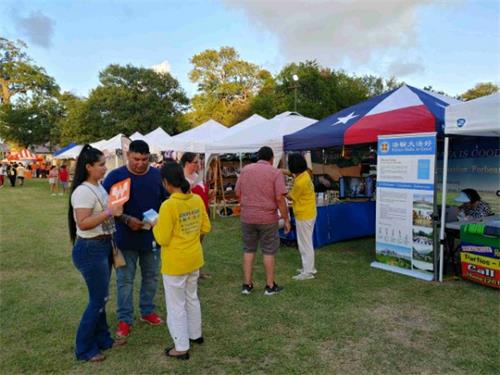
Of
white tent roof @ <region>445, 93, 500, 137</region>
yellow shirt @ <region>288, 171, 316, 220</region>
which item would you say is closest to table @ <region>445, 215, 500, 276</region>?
white tent roof @ <region>445, 93, 500, 137</region>

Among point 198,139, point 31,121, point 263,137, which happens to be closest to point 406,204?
point 263,137

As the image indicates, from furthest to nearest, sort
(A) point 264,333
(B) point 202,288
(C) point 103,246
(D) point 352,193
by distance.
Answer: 1. (D) point 352,193
2. (B) point 202,288
3. (A) point 264,333
4. (C) point 103,246

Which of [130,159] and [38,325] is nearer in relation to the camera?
[130,159]

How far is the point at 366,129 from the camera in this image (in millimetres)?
5855

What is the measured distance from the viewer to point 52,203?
1500cm

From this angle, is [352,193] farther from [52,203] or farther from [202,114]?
[202,114]

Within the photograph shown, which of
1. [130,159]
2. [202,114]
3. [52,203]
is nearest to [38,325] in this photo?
[130,159]

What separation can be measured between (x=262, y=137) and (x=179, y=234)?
19.6 feet

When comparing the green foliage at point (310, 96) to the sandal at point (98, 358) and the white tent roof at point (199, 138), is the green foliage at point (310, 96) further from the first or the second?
the sandal at point (98, 358)

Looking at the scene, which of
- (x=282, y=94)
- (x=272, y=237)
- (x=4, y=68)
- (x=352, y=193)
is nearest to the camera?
(x=272, y=237)

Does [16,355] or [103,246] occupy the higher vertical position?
[103,246]

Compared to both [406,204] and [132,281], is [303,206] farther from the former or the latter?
[132,281]

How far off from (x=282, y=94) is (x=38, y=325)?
2686cm

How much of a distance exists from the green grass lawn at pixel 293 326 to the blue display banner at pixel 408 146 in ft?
5.52
